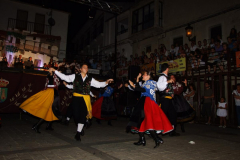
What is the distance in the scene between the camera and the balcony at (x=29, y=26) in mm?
19312

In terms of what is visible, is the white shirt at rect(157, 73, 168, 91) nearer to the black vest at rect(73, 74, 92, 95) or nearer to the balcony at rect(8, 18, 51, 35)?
the black vest at rect(73, 74, 92, 95)

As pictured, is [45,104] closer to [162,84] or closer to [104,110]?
[104,110]

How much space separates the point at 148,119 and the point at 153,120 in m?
0.15

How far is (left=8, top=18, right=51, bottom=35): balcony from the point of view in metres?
19.3

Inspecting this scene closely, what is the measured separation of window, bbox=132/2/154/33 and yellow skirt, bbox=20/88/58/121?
574 inches

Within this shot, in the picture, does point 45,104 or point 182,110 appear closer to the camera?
point 45,104

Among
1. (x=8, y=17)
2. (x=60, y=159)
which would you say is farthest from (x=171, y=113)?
(x=8, y=17)

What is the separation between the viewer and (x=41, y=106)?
5781 mm

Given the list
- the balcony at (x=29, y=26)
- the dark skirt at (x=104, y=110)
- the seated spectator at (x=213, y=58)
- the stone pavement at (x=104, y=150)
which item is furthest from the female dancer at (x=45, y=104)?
the balcony at (x=29, y=26)

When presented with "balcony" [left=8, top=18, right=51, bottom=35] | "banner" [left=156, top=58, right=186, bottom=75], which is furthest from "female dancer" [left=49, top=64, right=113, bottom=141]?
"balcony" [left=8, top=18, right=51, bottom=35]

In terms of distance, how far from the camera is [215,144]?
495cm

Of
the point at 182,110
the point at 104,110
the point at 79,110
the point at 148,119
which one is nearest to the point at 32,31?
the point at 104,110

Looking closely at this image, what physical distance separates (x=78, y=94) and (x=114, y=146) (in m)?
1.60

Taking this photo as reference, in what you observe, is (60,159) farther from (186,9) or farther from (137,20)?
(137,20)
